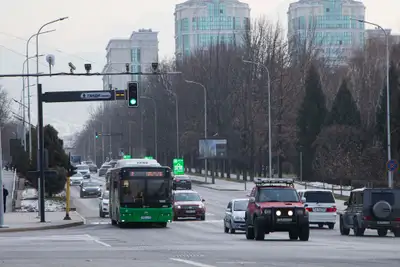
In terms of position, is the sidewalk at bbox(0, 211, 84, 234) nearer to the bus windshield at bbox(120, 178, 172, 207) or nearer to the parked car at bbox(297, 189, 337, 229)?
the bus windshield at bbox(120, 178, 172, 207)

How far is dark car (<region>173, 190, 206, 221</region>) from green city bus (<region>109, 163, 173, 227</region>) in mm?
8239

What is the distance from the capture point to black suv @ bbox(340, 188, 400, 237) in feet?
125

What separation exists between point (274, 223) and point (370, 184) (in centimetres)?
3507

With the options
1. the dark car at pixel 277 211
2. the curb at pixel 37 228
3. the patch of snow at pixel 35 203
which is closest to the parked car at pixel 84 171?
the patch of snow at pixel 35 203

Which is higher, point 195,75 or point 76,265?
point 195,75

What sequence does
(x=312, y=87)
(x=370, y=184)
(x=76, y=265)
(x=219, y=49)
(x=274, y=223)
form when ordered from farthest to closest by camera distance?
(x=219, y=49), (x=312, y=87), (x=370, y=184), (x=274, y=223), (x=76, y=265)

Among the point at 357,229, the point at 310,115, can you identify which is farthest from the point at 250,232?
the point at 310,115

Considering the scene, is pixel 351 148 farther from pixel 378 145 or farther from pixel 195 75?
pixel 195 75

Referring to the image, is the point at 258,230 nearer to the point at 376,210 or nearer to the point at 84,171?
the point at 376,210

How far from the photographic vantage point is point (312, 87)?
9206 cm

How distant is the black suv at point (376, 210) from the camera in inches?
1499

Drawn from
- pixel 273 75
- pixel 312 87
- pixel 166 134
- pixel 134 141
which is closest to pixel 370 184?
pixel 312 87

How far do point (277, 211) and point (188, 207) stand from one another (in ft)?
74.7

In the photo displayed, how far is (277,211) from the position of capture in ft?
108
